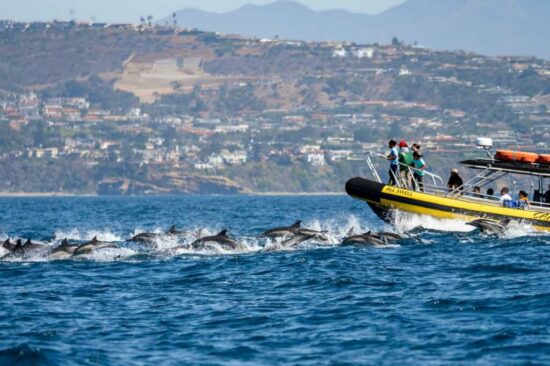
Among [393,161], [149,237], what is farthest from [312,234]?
[149,237]

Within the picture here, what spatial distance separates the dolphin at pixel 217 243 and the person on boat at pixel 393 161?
22.4 feet

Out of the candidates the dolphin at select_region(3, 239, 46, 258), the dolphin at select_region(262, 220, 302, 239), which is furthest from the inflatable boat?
the dolphin at select_region(3, 239, 46, 258)

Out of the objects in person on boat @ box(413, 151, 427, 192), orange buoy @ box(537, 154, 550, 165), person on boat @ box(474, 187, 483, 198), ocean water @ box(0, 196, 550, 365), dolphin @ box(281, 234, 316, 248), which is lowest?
dolphin @ box(281, 234, 316, 248)

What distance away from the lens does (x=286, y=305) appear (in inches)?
1062

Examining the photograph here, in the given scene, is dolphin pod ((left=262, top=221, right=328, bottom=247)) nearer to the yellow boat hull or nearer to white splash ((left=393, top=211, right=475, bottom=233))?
the yellow boat hull

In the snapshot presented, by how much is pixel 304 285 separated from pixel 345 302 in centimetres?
268

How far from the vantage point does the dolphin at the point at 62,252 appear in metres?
35.7

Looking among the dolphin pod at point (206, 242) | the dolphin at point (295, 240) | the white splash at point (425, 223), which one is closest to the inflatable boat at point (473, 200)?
the white splash at point (425, 223)

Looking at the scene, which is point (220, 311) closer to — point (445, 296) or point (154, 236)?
point (445, 296)

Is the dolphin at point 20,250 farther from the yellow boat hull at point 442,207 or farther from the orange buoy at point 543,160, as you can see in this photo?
the orange buoy at point 543,160

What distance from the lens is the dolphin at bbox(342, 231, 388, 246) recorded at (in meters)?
37.8

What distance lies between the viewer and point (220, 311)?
26.3 metres

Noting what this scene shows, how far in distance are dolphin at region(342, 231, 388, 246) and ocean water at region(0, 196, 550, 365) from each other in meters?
0.37

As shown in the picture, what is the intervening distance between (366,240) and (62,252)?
889 centimetres
